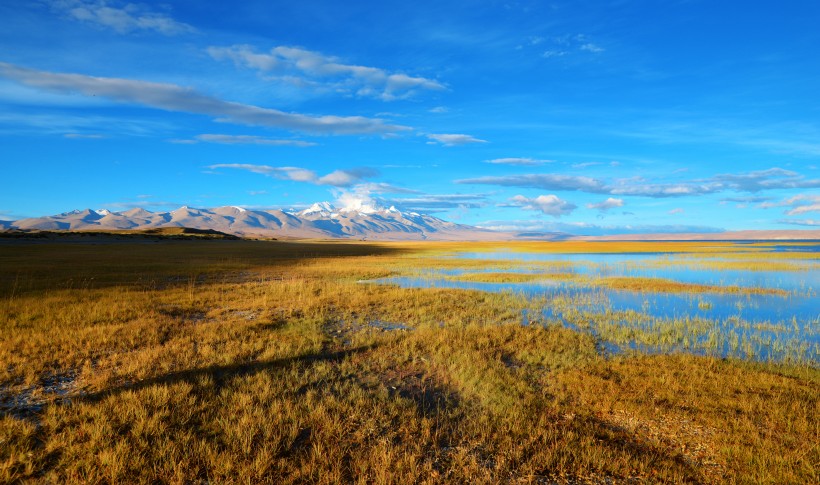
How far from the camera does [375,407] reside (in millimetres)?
8156

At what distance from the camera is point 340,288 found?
86.9 feet

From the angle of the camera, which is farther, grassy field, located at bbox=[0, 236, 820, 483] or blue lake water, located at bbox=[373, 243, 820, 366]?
blue lake water, located at bbox=[373, 243, 820, 366]

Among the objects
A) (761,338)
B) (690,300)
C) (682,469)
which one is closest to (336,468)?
(682,469)

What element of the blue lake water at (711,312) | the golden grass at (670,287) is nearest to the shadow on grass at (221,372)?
the blue lake water at (711,312)

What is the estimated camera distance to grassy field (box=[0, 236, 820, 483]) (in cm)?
609

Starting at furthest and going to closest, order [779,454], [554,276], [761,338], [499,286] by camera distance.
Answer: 1. [554,276]
2. [499,286]
3. [761,338]
4. [779,454]

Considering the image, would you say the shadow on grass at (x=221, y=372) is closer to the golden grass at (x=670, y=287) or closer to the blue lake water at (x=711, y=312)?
the blue lake water at (x=711, y=312)

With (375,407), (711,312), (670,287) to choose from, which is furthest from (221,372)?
(670,287)

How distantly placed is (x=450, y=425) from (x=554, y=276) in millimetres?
32025

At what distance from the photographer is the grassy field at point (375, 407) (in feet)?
20.0

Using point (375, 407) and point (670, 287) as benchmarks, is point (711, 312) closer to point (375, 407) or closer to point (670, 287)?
point (670, 287)

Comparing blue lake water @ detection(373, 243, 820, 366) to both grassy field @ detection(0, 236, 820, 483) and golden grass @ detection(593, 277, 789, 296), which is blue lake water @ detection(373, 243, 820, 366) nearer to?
golden grass @ detection(593, 277, 789, 296)

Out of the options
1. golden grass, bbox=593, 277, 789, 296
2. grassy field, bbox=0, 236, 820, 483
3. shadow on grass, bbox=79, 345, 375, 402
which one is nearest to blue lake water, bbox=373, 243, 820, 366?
golden grass, bbox=593, 277, 789, 296

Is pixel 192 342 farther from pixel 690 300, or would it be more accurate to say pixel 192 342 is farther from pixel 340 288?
pixel 690 300
